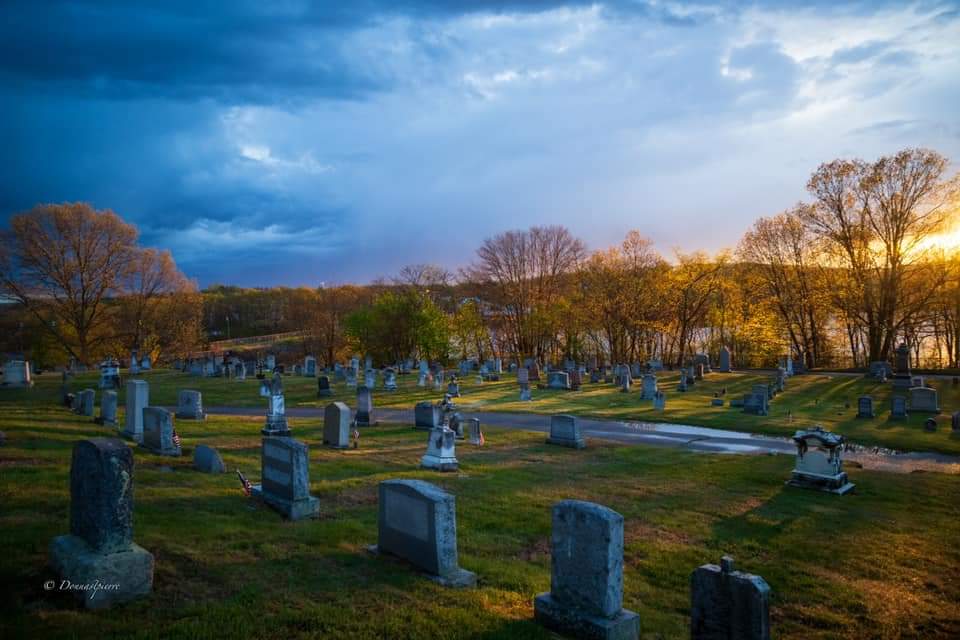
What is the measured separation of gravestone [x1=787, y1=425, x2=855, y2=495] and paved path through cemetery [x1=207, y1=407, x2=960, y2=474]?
140 inches

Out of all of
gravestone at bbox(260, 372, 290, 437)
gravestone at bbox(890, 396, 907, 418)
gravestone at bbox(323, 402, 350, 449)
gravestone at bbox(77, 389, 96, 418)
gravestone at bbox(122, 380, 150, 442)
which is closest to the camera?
gravestone at bbox(122, 380, 150, 442)

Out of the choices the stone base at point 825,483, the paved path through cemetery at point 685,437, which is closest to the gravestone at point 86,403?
the paved path through cemetery at point 685,437

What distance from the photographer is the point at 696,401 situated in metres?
27.5

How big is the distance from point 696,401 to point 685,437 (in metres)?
10.0

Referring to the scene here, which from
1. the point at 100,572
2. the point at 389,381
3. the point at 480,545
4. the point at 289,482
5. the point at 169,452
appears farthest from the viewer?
the point at 389,381

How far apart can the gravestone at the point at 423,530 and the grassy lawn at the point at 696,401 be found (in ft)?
55.3

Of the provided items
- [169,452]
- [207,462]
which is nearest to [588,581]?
[207,462]

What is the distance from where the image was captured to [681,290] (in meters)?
46.0

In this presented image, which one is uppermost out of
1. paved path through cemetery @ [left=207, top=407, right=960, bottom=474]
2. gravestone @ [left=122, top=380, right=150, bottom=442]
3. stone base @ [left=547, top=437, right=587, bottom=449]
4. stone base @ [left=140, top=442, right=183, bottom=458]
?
gravestone @ [left=122, top=380, right=150, bottom=442]

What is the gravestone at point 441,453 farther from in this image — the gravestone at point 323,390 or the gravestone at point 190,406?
the gravestone at point 323,390

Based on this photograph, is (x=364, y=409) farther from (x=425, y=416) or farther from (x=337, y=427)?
(x=337, y=427)

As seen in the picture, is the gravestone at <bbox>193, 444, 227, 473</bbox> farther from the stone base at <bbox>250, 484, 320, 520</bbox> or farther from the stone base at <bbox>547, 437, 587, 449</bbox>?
the stone base at <bbox>547, 437, 587, 449</bbox>

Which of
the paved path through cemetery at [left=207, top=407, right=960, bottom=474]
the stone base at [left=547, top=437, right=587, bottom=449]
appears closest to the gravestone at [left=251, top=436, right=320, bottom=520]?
the stone base at [left=547, top=437, right=587, bottom=449]

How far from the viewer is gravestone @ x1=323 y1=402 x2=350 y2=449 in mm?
13750
